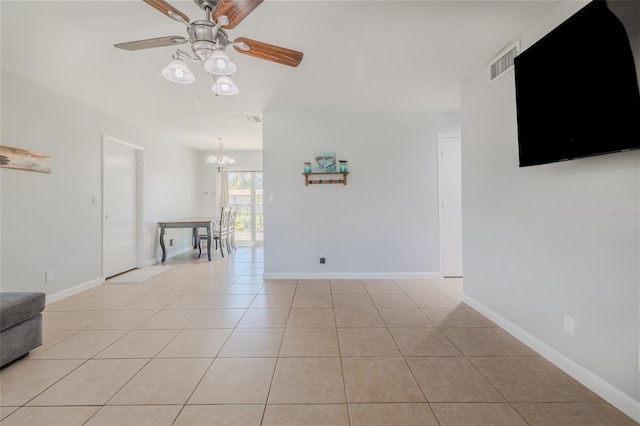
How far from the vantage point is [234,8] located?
1508mm

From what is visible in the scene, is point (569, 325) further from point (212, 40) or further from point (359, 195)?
point (212, 40)

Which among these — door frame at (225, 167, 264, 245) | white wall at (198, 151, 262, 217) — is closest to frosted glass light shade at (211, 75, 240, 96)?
white wall at (198, 151, 262, 217)

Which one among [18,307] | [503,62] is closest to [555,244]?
[503,62]

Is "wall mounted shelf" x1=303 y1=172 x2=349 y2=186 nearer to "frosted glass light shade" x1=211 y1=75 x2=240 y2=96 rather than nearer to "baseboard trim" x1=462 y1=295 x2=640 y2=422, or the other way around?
"frosted glass light shade" x1=211 y1=75 x2=240 y2=96

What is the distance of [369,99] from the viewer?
3.54m

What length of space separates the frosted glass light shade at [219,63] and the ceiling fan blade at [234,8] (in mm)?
181

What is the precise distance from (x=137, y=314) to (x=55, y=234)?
152 cm

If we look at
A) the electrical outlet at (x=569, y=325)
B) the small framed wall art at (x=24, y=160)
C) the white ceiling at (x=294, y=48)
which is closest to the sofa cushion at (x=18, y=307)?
the small framed wall art at (x=24, y=160)

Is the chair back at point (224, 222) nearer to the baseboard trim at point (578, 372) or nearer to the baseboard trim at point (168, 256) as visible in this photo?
the baseboard trim at point (168, 256)

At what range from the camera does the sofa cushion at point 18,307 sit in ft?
5.96

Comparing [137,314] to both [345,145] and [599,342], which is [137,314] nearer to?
[345,145]

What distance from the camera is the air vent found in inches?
89.4

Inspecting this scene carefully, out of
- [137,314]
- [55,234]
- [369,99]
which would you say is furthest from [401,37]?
[55,234]

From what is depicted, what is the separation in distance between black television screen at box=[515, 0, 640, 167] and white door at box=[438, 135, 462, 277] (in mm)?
2007
